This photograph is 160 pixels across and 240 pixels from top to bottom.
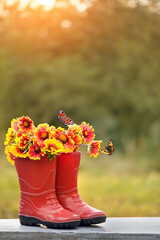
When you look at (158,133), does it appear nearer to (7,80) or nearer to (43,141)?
(7,80)

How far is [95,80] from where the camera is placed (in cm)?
709

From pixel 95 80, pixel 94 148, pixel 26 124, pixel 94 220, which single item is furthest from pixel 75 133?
pixel 95 80

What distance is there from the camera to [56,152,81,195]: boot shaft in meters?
1.99

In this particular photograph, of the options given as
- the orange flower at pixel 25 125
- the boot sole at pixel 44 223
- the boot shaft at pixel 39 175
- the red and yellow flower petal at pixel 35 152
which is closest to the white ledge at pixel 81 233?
the boot sole at pixel 44 223

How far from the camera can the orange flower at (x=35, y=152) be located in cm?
189

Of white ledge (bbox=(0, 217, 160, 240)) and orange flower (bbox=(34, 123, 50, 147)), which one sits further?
orange flower (bbox=(34, 123, 50, 147))

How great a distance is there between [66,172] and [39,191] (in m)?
0.15

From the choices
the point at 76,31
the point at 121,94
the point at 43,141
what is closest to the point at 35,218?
the point at 43,141

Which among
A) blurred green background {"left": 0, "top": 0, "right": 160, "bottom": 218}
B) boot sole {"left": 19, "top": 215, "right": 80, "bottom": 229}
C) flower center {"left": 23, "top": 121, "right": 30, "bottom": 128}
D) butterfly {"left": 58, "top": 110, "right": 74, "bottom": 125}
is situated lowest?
boot sole {"left": 19, "top": 215, "right": 80, "bottom": 229}

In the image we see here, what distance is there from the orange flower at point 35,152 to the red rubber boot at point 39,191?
0.03m

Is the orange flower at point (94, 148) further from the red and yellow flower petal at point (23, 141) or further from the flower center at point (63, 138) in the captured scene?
the red and yellow flower petal at point (23, 141)

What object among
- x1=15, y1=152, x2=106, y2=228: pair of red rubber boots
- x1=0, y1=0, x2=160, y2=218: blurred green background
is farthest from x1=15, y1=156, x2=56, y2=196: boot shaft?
x1=0, y1=0, x2=160, y2=218: blurred green background

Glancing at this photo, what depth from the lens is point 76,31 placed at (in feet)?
19.9

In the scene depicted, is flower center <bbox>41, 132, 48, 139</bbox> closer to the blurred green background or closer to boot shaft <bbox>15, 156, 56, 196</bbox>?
boot shaft <bbox>15, 156, 56, 196</bbox>
